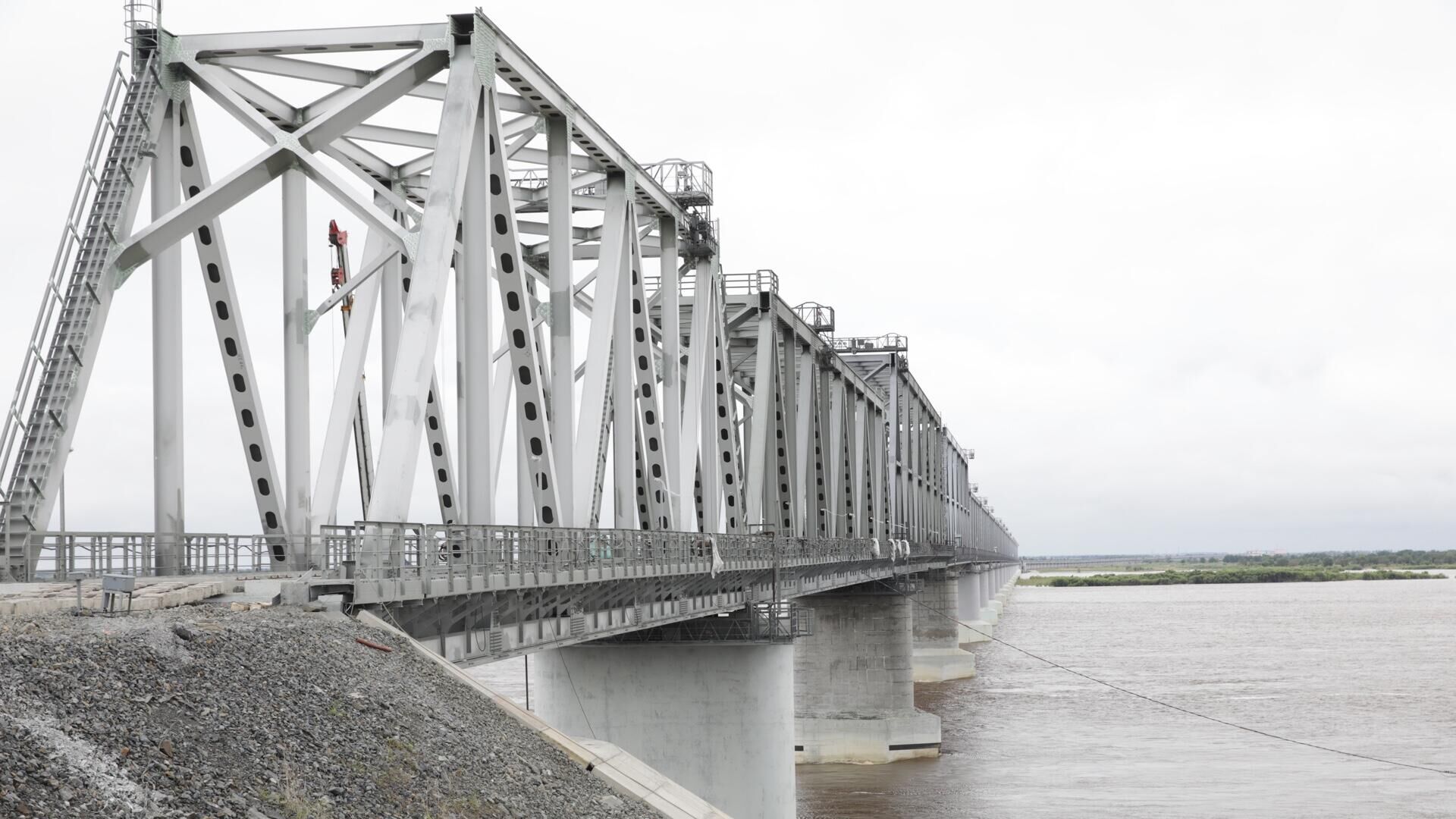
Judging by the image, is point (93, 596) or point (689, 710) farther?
point (689, 710)

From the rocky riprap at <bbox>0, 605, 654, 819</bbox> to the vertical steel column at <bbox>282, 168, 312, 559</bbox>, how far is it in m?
10.8

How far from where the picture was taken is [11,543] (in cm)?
1883

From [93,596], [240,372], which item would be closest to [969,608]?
[240,372]

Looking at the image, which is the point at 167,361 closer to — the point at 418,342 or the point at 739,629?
the point at 418,342

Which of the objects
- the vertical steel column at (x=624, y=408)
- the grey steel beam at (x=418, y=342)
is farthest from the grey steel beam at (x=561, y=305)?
the grey steel beam at (x=418, y=342)

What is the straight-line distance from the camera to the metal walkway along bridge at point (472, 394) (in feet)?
64.3

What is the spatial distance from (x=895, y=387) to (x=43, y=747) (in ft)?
277

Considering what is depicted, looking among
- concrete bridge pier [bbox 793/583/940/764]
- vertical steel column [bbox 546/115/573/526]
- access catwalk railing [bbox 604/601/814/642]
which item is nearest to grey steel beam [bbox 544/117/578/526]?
vertical steel column [bbox 546/115/573/526]

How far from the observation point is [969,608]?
131 m

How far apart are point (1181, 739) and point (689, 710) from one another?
91.6 feet

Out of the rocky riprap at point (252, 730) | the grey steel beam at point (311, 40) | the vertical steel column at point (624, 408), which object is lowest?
the rocky riprap at point (252, 730)

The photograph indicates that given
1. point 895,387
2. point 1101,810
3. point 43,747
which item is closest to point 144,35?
point 43,747

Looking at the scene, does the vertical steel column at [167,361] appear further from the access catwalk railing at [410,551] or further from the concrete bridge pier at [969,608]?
the concrete bridge pier at [969,608]

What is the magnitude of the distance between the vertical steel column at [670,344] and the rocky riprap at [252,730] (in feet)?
74.3
